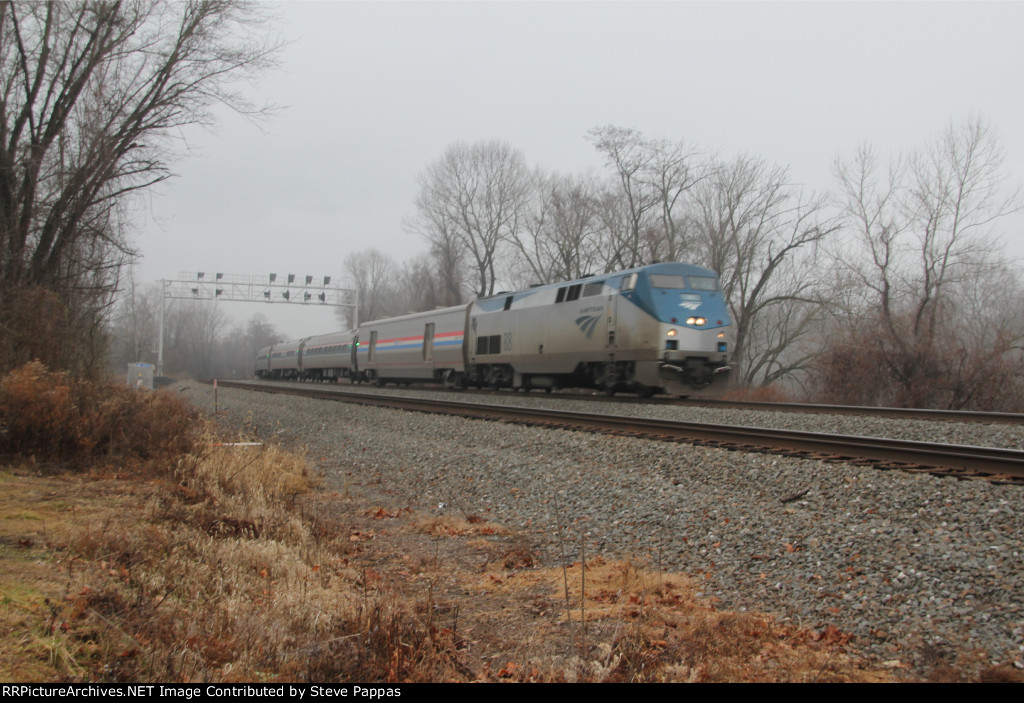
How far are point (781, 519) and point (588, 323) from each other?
13.0 m

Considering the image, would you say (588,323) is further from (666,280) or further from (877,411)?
(877,411)

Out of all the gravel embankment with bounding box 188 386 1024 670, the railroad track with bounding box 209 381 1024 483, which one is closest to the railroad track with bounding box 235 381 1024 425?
the gravel embankment with bounding box 188 386 1024 670

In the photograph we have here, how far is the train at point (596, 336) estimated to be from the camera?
1647 centimetres

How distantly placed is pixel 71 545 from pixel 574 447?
20.4 feet

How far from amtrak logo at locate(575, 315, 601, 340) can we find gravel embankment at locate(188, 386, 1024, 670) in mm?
7487

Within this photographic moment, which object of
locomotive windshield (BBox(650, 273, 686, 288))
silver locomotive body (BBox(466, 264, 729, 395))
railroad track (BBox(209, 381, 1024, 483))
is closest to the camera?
railroad track (BBox(209, 381, 1024, 483))

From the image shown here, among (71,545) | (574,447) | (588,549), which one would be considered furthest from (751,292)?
(71,545)

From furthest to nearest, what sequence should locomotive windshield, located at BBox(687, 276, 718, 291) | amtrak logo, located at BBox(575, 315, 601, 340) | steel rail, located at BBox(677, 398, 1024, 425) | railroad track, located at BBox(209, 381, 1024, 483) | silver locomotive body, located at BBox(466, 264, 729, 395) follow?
amtrak logo, located at BBox(575, 315, 601, 340), locomotive windshield, located at BBox(687, 276, 718, 291), silver locomotive body, located at BBox(466, 264, 729, 395), steel rail, located at BBox(677, 398, 1024, 425), railroad track, located at BBox(209, 381, 1024, 483)

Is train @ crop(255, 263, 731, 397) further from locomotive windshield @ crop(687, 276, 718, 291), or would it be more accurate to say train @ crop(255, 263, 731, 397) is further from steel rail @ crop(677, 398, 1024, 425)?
steel rail @ crop(677, 398, 1024, 425)

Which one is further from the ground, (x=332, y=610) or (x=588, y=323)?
(x=588, y=323)

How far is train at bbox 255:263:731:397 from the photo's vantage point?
16.5m

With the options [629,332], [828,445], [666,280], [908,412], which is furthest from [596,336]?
[828,445]

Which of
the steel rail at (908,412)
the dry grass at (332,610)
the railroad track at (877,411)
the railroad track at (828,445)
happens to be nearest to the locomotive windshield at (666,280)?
the railroad track at (877,411)

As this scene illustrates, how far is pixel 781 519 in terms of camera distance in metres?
5.64
